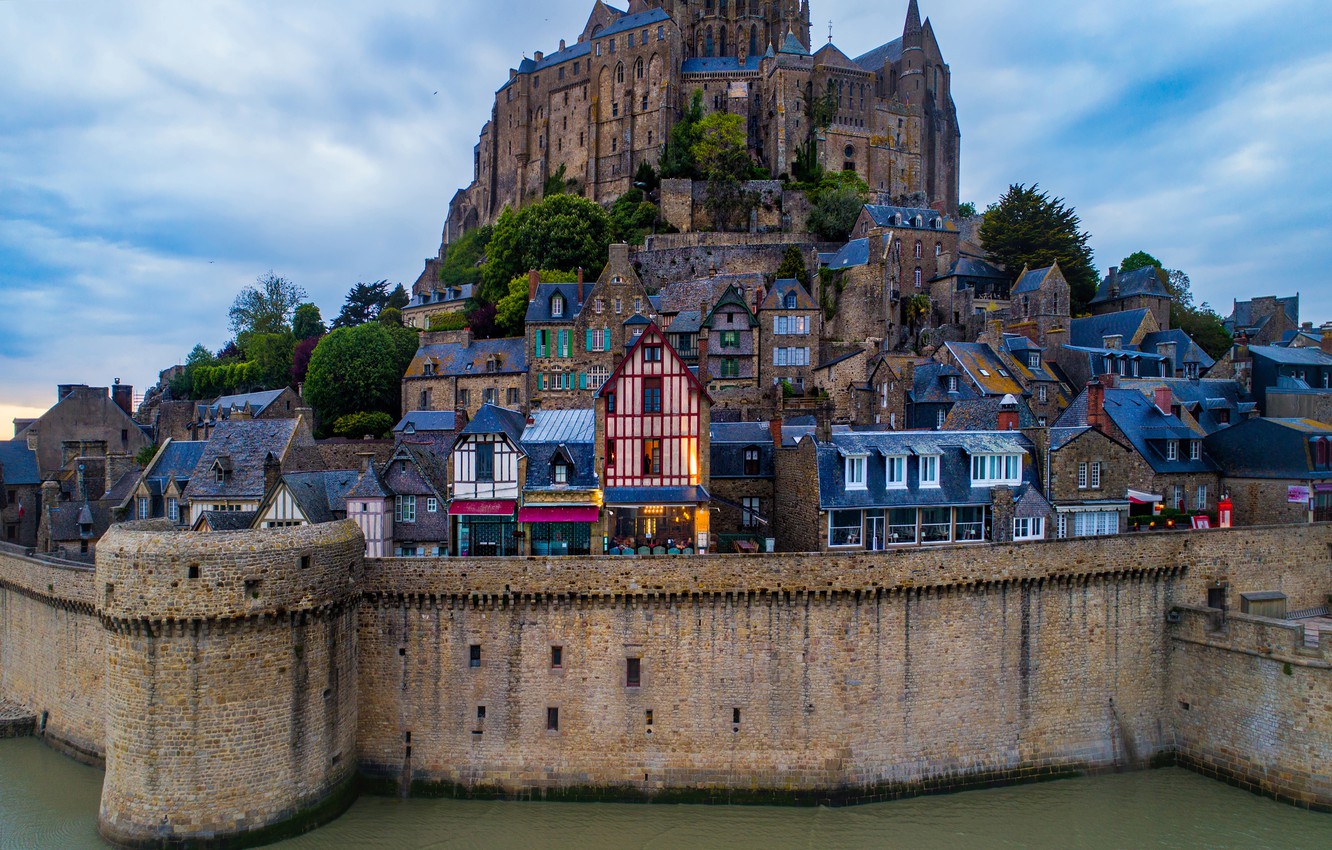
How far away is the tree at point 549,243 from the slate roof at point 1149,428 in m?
26.8

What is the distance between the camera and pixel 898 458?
74.6ft

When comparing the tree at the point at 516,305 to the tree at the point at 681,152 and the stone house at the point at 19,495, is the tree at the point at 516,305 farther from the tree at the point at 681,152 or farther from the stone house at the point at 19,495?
the stone house at the point at 19,495

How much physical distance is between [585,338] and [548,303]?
107 inches

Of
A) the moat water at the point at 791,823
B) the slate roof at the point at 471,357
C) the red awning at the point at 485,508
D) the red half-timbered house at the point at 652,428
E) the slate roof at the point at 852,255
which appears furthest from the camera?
the slate roof at the point at 852,255

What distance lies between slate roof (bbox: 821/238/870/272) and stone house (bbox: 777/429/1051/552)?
2108 centimetres

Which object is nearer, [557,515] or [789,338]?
[557,515]

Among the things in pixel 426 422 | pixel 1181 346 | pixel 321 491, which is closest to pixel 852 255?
pixel 1181 346

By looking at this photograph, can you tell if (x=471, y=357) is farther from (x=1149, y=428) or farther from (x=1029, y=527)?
(x=1149, y=428)

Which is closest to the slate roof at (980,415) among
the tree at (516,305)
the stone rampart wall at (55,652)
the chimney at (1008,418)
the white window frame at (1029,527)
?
the chimney at (1008,418)

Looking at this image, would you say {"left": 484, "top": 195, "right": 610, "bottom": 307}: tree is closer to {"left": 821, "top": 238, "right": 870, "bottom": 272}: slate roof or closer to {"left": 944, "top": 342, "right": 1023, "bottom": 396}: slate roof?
{"left": 821, "top": 238, "right": 870, "bottom": 272}: slate roof

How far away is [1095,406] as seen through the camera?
2573 cm

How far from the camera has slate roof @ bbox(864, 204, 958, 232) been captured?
46.3 metres

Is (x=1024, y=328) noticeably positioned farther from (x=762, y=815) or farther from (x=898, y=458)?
(x=762, y=815)

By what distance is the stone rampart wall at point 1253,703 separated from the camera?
1820 cm
